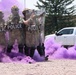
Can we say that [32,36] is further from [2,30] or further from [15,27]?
[2,30]

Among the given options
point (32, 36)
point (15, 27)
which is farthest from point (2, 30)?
point (32, 36)

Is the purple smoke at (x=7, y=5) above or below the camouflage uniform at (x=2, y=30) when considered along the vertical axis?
above

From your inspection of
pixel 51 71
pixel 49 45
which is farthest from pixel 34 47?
pixel 51 71

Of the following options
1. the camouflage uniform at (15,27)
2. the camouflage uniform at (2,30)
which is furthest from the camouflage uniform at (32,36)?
the camouflage uniform at (2,30)

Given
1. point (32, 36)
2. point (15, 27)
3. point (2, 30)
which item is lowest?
point (32, 36)

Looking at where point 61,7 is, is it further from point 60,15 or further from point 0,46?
point 0,46

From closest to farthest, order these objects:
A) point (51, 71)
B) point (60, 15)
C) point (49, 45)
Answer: point (51, 71)
point (49, 45)
point (60, 15)

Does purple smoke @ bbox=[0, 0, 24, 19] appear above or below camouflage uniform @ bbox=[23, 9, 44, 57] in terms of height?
above

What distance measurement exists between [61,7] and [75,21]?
2.96m

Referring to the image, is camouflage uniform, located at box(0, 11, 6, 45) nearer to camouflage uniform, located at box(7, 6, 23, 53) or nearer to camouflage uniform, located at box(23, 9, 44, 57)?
camouflage uniform, located at box(7, 6, 23, 53)

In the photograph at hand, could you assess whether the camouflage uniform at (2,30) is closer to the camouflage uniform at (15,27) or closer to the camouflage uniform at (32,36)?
the camouflage uniform at (15,27)

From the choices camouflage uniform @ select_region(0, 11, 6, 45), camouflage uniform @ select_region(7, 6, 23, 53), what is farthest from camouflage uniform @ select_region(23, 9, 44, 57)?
camouflage uniform @ select_region(0, 11, 6, 45)

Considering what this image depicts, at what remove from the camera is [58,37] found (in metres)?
22.3

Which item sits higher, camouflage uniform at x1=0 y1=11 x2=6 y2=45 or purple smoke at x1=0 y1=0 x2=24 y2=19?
purple smoke at x1=0 y1=0 x2=24 y2=19
